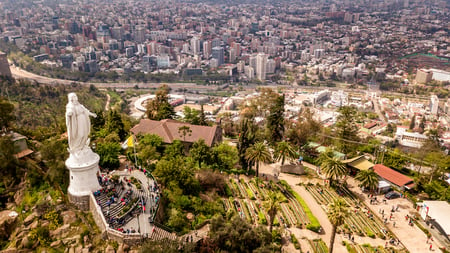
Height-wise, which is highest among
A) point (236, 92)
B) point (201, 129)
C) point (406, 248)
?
point (201, 129)

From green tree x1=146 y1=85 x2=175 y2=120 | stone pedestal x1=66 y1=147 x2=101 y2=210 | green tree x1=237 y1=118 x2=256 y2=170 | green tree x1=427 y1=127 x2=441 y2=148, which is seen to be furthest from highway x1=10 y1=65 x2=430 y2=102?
stone pedestal x1=66 y1=147 x2=101 y2=210

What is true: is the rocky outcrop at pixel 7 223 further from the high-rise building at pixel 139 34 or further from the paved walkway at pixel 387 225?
the high-rise building at pixel 139 34

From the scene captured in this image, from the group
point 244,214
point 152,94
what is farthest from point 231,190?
point 152,94

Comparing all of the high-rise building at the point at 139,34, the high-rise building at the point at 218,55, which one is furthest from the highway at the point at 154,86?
the high-rise building at the point at 139,34

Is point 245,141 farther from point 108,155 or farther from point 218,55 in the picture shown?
point 218,55

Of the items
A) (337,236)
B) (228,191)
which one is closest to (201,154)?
(228,191)

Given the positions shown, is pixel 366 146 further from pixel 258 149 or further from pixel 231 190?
pixel 231 190
